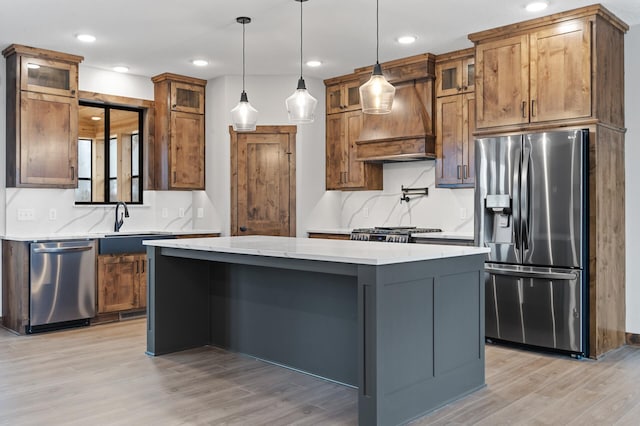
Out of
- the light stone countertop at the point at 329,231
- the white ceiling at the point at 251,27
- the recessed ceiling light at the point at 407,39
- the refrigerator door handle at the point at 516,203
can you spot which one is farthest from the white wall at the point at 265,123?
the refrigerator door handle at the point at 516,203

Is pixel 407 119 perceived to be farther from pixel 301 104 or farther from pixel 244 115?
pixel 301 104

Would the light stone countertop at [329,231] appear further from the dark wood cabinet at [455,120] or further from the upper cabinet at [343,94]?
the upper cabinet at [343,94]

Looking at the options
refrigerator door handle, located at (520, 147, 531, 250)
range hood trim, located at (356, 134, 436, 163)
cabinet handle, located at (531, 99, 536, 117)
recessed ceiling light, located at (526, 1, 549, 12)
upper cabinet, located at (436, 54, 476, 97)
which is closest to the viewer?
recessed ceiling light, located at (526, 1, 549, 12)

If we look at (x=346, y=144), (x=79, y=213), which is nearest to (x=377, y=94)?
(x=346, y=144)

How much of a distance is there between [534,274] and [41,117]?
4651mm

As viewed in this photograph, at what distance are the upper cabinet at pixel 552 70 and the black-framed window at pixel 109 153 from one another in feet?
12.9

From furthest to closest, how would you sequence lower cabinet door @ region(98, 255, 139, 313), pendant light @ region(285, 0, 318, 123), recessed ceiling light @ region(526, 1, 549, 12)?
lower cabinet door @ region(98, 255, 139, 313) < recessed ceiling light @ region(526, 1, 549, 12) < pendant light @ region(285, 0, 318, 123)

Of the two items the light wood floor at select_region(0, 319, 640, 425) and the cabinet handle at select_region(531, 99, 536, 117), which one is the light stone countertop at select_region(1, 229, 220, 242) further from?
the cabinet handle at select_region(531, 99, 536, 117)

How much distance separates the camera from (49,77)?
17.9 feet

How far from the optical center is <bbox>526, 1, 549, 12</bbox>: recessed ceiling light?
162 inches

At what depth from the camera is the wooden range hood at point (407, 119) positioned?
5621 mm

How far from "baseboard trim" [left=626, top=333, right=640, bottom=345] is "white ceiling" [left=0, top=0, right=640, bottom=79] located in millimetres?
2541

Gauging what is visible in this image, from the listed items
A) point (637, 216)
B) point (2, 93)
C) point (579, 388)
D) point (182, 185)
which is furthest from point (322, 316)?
point (2, 93)

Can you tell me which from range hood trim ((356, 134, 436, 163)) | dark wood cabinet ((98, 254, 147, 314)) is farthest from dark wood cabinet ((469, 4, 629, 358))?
dark wood cabinet ((98, 254, 147, 314))
